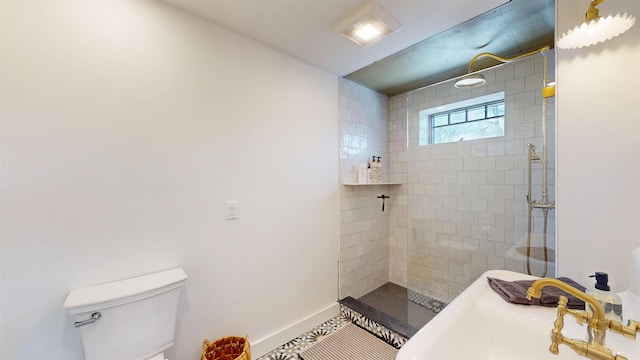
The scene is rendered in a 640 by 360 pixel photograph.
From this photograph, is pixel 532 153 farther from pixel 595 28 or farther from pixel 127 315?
pixel 127 315

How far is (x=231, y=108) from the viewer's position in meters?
1.71

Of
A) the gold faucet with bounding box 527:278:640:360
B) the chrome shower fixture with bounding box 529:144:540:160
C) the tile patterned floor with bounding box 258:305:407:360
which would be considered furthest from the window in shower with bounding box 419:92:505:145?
the tile patterned floor with bounding box 258:305:407:360

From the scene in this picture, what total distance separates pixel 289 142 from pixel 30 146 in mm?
1429

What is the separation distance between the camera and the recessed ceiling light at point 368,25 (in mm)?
1472

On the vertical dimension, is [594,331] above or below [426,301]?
above

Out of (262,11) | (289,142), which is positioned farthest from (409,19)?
(289,142)

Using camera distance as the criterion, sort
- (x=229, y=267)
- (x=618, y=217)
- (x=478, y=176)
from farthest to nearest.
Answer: (x=478, y=176), (x=229, y=267), (x=618, y=217)

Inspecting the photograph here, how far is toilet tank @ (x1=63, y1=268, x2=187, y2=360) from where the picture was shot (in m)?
1.11

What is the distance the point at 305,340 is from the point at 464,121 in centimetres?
248

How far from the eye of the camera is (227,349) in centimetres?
161

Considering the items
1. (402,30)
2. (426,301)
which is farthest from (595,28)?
(426,301)

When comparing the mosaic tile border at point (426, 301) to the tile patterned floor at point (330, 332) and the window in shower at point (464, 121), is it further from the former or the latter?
the window in shower at point (464, 121)

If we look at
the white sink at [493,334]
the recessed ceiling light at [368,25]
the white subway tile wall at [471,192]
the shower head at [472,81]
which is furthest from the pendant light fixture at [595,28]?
the white sink at [493,334]

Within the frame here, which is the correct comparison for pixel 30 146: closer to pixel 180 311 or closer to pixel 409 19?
pixel 180 311
